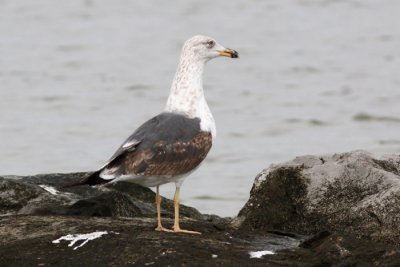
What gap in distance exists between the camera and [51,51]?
24.3 metres

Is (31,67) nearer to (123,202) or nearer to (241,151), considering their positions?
(241,151)

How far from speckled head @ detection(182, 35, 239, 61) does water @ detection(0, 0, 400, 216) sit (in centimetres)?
521

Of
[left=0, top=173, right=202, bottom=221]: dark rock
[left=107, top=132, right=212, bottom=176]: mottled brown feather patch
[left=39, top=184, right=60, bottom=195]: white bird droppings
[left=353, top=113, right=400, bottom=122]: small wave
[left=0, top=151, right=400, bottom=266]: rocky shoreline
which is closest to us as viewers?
[left=0, top=151, right=400, bottom=266]: rocky shoreline

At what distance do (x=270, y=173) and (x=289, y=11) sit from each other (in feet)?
66.3

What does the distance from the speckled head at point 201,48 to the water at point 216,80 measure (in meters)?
5.21

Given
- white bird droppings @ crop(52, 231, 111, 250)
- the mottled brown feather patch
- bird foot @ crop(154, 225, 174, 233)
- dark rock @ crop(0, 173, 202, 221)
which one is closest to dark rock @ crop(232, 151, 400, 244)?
the mottled brown feather patch

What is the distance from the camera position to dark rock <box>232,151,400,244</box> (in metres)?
7.42

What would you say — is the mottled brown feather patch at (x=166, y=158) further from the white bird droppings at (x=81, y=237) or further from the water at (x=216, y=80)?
the water at (x=216, y=80)

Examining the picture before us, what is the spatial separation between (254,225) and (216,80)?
1359cm

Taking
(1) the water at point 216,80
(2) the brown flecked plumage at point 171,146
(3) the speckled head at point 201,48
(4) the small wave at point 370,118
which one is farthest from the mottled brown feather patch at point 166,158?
(4) the small wave at point 370,118

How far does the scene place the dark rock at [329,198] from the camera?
7.42 m

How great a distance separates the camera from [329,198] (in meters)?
7.68

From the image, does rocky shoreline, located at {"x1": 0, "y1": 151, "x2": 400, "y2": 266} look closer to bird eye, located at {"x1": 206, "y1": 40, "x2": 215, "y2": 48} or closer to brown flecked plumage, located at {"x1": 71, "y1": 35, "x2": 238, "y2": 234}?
brown flecked plumage, located at {"x1": 71, "y1": 35, "x2": 238, "y2": 234}

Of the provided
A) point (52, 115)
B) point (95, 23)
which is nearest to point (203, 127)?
point (52, 115)
